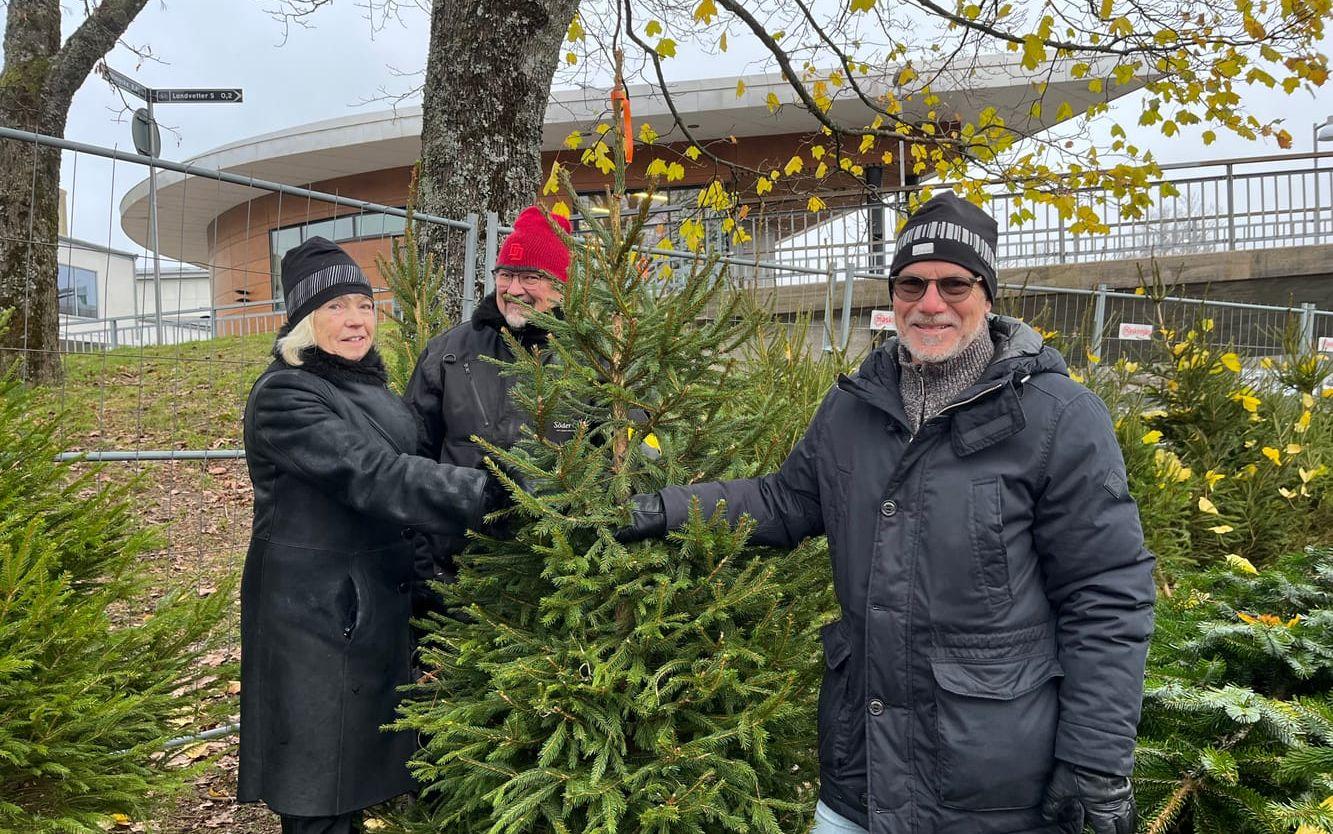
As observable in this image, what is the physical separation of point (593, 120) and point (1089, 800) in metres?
16.1

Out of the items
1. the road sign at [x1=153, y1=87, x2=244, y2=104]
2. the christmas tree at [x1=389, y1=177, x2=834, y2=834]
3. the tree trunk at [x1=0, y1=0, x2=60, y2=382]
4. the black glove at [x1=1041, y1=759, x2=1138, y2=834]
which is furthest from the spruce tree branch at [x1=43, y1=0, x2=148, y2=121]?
the black glove at [x1=1041, y1=759, x2=1138, y2=834]

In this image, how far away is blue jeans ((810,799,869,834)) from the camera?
2.15m

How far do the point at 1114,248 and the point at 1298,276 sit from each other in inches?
106

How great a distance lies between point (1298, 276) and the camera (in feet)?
46.8

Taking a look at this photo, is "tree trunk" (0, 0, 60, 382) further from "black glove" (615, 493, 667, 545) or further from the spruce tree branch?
"black glove" (615, 493, 667, 545)

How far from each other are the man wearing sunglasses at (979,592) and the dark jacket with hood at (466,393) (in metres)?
1.47

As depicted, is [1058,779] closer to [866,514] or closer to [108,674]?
[866,514]

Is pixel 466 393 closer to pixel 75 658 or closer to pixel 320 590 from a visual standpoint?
pixel 320 590

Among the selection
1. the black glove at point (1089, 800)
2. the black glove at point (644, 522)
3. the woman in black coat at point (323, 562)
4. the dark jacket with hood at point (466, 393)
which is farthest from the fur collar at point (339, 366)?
the black glove at point (1089, 800)

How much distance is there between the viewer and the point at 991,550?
1.97 meters

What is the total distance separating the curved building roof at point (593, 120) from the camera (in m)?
18.7

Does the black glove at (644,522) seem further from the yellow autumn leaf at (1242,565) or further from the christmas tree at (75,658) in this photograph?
the yellow autumn leaf at (1242,565)

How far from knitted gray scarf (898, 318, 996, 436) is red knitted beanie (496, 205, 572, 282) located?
56.7 inches

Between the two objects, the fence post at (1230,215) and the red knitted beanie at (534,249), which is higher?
the fence post at (1230,215)
